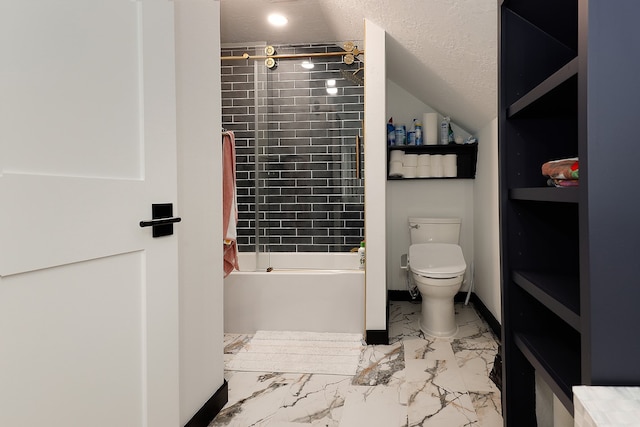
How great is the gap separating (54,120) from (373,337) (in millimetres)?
2140

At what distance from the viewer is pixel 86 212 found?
0.89m

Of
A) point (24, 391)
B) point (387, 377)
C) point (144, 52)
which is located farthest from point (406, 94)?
point (24, 391)

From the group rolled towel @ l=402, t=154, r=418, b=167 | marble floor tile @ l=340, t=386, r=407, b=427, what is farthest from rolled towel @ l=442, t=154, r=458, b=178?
marble floor tile @ l=340, t=386, r=407, b=427

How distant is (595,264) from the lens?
0.56 m

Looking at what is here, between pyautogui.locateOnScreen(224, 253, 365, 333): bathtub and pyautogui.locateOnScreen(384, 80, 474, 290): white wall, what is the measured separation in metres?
0.90

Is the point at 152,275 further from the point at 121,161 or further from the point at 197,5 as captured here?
the point at 197,5

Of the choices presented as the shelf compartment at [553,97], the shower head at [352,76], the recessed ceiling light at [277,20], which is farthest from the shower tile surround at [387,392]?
the recessed ceiling light at [277,20]

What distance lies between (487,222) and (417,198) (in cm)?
72

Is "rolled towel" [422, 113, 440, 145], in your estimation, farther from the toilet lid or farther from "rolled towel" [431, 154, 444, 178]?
the toilet lid

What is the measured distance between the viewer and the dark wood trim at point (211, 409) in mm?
1491

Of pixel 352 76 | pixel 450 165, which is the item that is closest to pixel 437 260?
pixel 450 165

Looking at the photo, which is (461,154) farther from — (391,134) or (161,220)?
(161,220)

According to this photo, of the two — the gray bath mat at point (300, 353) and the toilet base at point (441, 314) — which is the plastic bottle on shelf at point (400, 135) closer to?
the toilet base at point (441, 314)

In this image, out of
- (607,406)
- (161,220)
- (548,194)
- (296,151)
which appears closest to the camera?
(607,406)
